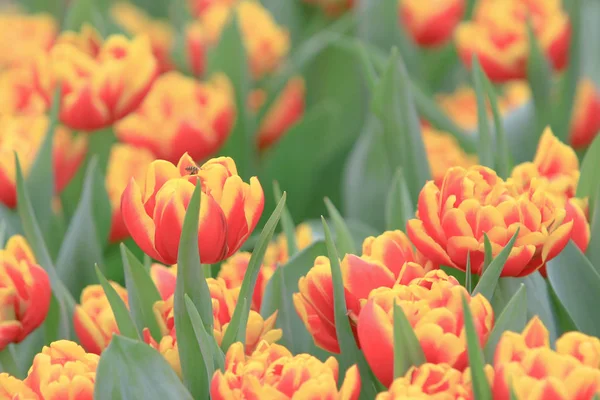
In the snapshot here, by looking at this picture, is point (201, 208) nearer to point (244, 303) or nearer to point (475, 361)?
point (244, 303)

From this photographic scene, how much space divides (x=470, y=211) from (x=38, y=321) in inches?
10.9

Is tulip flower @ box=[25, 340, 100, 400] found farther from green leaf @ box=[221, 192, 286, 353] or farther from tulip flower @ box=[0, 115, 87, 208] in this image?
tulip flower @ box=[0, 115, 87, 208]

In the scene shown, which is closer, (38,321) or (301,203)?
(38,321)

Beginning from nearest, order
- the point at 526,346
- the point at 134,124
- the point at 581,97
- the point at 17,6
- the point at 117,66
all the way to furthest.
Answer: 1. the point at 526,346
2. the point at 117,66
3. the point at 134,124
4. the point at 581,97
5. the point at 17,6

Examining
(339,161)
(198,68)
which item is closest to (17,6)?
(198,68)

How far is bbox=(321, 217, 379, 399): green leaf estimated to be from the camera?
513 millimetres

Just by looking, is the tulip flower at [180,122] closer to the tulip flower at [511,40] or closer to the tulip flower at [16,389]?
the tulip flower at [511,40]

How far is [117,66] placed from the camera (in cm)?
91

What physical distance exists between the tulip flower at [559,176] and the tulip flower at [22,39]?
833 mm

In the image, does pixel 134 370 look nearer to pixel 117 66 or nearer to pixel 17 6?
pixel 117 66

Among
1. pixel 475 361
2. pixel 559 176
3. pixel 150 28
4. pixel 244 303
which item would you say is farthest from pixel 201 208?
pixel 150 28

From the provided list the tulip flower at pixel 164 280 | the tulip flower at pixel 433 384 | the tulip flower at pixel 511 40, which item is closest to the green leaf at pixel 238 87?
the tulip flower at pixel 511 40

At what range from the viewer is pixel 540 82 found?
1.09 metres

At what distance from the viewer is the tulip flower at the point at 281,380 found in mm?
452
